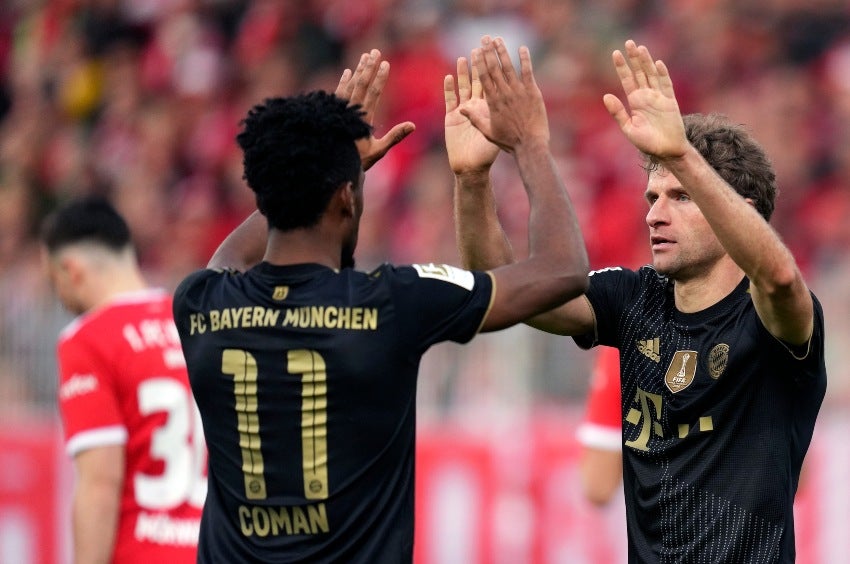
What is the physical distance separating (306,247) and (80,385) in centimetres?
264

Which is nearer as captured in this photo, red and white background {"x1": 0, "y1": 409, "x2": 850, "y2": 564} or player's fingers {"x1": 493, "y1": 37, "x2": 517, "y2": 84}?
player's fingers {"x1": 493, "y1": 37, "x2": 517, "y2": 84}

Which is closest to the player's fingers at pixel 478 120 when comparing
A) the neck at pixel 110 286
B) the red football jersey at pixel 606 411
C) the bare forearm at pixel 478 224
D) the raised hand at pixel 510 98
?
the raised hand at pixel 510 98

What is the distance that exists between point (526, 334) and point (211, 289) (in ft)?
19.0

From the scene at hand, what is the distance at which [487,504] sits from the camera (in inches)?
396

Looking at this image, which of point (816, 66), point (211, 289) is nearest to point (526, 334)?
point (816, 66)

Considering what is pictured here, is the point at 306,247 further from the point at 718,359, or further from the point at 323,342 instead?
the point at 718,359

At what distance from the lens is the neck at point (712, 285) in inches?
191

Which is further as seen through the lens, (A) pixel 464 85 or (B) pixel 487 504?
(B) pixel 487 504

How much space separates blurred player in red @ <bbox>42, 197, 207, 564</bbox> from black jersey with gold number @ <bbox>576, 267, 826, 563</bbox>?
2444mm

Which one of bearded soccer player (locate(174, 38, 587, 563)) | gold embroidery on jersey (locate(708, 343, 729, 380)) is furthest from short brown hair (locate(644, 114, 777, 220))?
bearded soccer player (locate(174, 38, 587, 563))

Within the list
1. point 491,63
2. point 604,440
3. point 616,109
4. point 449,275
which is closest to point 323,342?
point 449,275

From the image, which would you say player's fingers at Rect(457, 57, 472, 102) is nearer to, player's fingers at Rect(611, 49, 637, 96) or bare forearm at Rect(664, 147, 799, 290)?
player's fingers at Rect(611, 49, 637, 96)

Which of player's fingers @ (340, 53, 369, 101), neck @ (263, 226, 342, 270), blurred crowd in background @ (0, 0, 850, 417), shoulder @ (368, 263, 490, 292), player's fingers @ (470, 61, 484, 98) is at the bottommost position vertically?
shoulder @ (368, 263, 490, 292)

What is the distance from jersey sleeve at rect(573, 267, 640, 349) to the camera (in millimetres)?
5012
